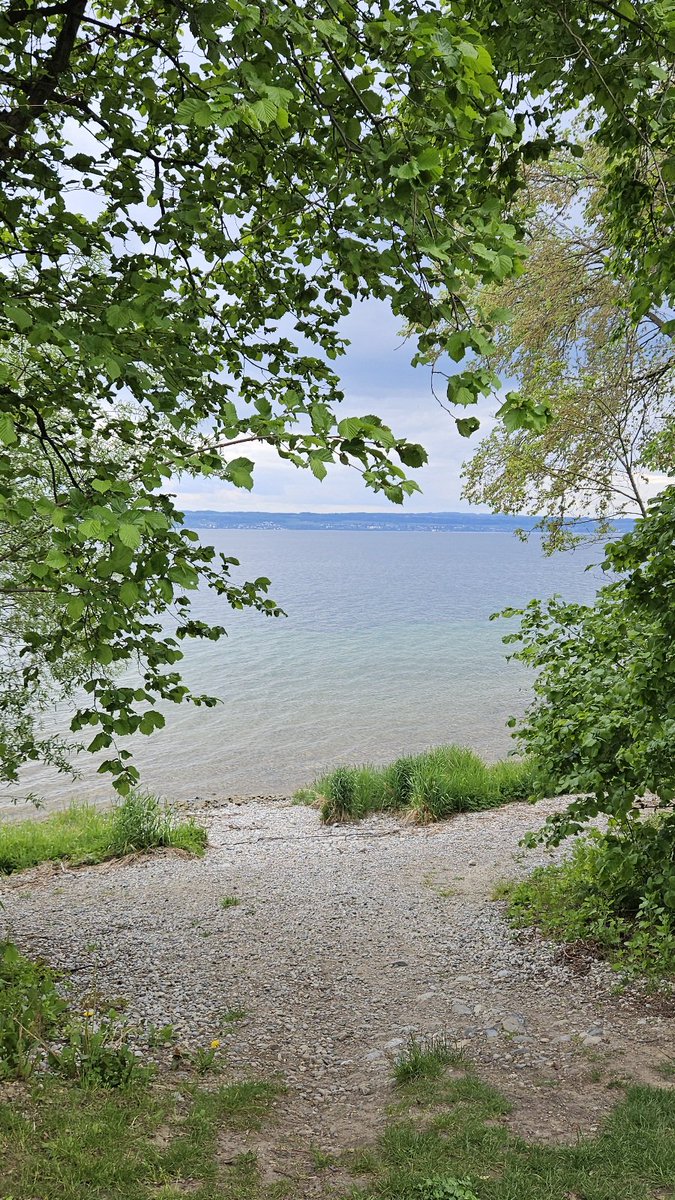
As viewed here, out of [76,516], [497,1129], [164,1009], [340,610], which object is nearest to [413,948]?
[164,1009]

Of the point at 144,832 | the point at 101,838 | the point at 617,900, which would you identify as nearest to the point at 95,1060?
the point at 617,900

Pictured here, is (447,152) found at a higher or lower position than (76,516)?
higher

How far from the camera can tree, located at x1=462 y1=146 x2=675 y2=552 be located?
10328mm

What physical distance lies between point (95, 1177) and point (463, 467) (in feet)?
38.1

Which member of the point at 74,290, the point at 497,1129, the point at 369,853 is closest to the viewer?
the point at 497,1129

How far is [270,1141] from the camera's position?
3.89 meters

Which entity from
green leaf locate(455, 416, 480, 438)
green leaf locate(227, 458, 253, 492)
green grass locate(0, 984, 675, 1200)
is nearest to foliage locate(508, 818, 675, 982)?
green grass locate(0, 984, 675, 1200)

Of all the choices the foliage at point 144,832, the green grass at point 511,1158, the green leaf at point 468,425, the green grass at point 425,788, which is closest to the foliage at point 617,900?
the green grass at point 511,1158

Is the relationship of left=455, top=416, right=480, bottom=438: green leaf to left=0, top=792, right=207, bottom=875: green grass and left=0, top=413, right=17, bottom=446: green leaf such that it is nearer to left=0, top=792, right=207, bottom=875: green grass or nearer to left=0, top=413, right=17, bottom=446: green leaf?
left=0, top=413, right=17, bottom=446: green leaf

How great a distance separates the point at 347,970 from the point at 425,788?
250 inches

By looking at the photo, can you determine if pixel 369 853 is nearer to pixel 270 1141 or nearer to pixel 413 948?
pixel 413 948

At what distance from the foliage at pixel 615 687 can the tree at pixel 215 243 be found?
2095 mm

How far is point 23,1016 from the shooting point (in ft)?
14.5

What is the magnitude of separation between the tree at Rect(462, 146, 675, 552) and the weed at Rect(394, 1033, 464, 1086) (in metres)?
7.64
